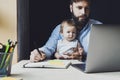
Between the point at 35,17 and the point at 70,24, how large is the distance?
274 mm

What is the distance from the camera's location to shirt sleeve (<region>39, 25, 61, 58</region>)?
1.95 meters

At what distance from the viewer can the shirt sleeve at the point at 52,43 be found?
6.41 ft

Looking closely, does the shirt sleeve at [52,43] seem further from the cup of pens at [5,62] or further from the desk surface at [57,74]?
the cup of pens at [5,62]

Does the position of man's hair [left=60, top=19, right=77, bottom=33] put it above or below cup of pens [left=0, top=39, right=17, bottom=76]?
above

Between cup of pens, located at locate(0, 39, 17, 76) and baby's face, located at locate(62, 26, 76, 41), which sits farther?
baby's face, located at locate(62, 26, 76, 41)

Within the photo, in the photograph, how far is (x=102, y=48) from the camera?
1.38 metres

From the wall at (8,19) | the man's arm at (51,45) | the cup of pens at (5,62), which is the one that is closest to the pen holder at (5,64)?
the cup of pens at (5,62)

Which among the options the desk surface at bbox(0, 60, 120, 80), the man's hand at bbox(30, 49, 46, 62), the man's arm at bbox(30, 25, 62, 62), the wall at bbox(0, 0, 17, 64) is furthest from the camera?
the wall at bbox(0, 0, 17, 64)

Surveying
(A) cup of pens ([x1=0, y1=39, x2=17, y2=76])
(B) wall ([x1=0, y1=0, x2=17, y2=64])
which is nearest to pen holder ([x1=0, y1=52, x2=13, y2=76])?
(A) cup of pens ([x1=0, y1=39, x2=17, y2=76])

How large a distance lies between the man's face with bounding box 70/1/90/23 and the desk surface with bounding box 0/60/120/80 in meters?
0.56

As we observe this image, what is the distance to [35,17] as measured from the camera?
2014mm

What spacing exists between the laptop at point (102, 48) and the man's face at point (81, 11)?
0.60m

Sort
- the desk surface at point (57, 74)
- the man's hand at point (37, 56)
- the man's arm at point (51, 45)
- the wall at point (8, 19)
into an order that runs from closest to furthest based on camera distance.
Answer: the desk surface at point (57, 74) < the man's hand at point (37, 56) < the man's arm at point (51, 45) < the wall at point (8, 19)

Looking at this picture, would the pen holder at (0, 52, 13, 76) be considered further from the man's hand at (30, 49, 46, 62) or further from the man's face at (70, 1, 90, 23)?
the man's face at (70, 1, 90, 23)
